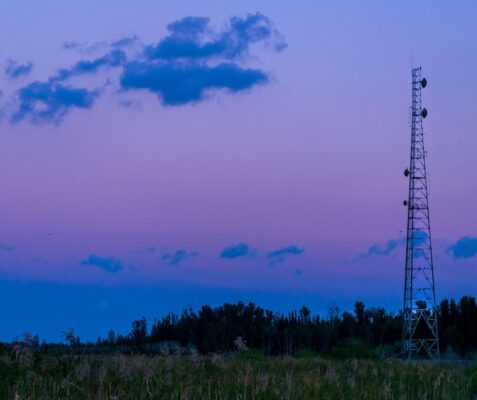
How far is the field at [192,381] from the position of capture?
1147cm

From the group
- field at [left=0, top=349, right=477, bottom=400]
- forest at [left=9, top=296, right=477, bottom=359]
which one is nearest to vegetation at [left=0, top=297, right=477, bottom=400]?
field at [left=0, top=349, right=477, bottom=400]

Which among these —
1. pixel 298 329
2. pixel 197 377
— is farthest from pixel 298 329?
pixel 197 377

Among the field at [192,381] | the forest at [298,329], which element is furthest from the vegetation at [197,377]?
the forest at [298,329]

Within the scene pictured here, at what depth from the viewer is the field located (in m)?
11.5

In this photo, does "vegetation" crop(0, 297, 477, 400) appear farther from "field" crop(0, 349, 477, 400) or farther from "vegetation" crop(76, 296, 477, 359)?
"vegetation" crop(76, 296, 477, 359)

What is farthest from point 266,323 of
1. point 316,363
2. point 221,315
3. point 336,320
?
point 316,363

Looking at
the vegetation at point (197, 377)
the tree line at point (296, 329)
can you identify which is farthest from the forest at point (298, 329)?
the vegetation at point (197, 377)

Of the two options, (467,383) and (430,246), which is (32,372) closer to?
(467,383)

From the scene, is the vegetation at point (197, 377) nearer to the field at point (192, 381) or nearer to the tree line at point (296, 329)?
the field at point (192, 381)

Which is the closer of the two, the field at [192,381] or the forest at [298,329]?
the field at [192,381]

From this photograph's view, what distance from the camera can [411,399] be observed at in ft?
48.5

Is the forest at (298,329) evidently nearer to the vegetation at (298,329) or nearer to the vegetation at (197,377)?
the vegetation at (298,329)

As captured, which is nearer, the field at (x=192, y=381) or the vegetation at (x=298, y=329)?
the field at (x=192, y=381)

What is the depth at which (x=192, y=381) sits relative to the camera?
12.8 meters
